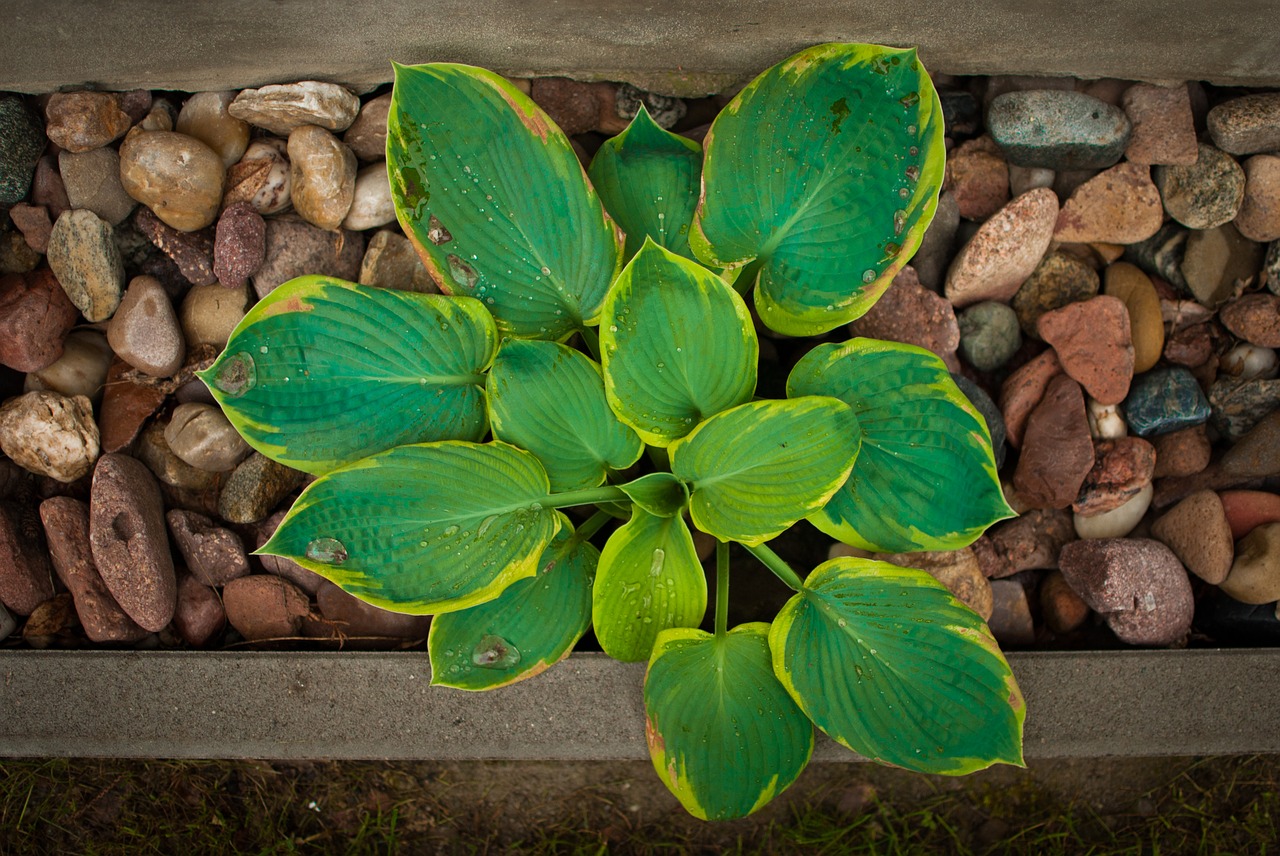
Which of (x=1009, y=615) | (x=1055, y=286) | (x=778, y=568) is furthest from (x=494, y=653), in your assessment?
(x=1055, y=286)

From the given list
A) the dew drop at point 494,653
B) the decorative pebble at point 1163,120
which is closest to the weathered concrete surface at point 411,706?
the dew drop at point 494,653

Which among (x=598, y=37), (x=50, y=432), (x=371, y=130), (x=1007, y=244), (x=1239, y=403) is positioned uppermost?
(x=598, y=37)

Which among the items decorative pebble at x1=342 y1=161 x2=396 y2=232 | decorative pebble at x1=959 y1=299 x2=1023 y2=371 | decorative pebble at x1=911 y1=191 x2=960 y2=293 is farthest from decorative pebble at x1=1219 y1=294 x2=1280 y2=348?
decorative pebble at x1=342 y1=161 x2=396 y2=232

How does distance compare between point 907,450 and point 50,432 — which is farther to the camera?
point 50,432

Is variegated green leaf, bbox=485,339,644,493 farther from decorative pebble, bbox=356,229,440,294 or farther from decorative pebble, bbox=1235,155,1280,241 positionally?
decorative pebble, bbox=1235,155,1280,241

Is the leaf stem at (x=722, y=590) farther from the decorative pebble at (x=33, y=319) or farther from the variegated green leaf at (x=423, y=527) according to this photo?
the decorative pebble at (x=33, y=319)

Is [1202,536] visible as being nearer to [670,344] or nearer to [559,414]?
[670,344]

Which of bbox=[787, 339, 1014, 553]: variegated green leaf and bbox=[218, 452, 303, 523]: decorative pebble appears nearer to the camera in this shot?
bbox=[787, 339, 1014, 553]: variegated green leaf
